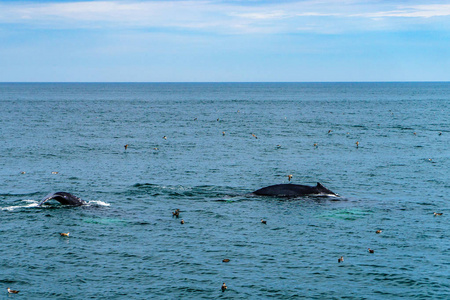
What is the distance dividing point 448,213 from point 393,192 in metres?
6.53

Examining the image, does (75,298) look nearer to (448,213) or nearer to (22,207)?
(22,207)

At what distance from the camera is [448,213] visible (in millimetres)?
35156

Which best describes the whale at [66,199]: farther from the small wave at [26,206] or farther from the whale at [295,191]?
the whale at [295,191]

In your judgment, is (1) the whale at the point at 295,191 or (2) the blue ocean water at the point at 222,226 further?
(1) the whale at the point at 295,191

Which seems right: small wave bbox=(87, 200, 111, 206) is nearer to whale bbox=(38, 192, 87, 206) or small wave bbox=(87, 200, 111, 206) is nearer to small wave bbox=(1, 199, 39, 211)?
whale bbox=(38, 192, 87, 206)

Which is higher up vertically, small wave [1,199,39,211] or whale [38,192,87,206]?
whale [38,192,87,206]

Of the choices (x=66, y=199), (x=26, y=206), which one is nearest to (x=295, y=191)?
(x=66, y=199)

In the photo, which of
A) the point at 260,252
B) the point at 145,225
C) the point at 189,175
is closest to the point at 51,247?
the point at 145,225

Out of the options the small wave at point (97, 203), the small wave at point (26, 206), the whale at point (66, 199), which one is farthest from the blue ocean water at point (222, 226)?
the whale at point (66, 199)

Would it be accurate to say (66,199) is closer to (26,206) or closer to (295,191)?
(26,206)

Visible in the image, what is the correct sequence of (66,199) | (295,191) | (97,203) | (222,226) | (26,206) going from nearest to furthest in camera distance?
(222,226)
(66,199)
(26,206)
(97,203)
(295,191)

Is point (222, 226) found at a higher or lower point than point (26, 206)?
lower

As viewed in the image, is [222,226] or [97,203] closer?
[222,226]

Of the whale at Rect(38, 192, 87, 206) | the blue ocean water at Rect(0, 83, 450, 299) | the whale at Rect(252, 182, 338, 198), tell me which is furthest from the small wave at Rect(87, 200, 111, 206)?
the whale at Rect(252, 182, 338, 198)
